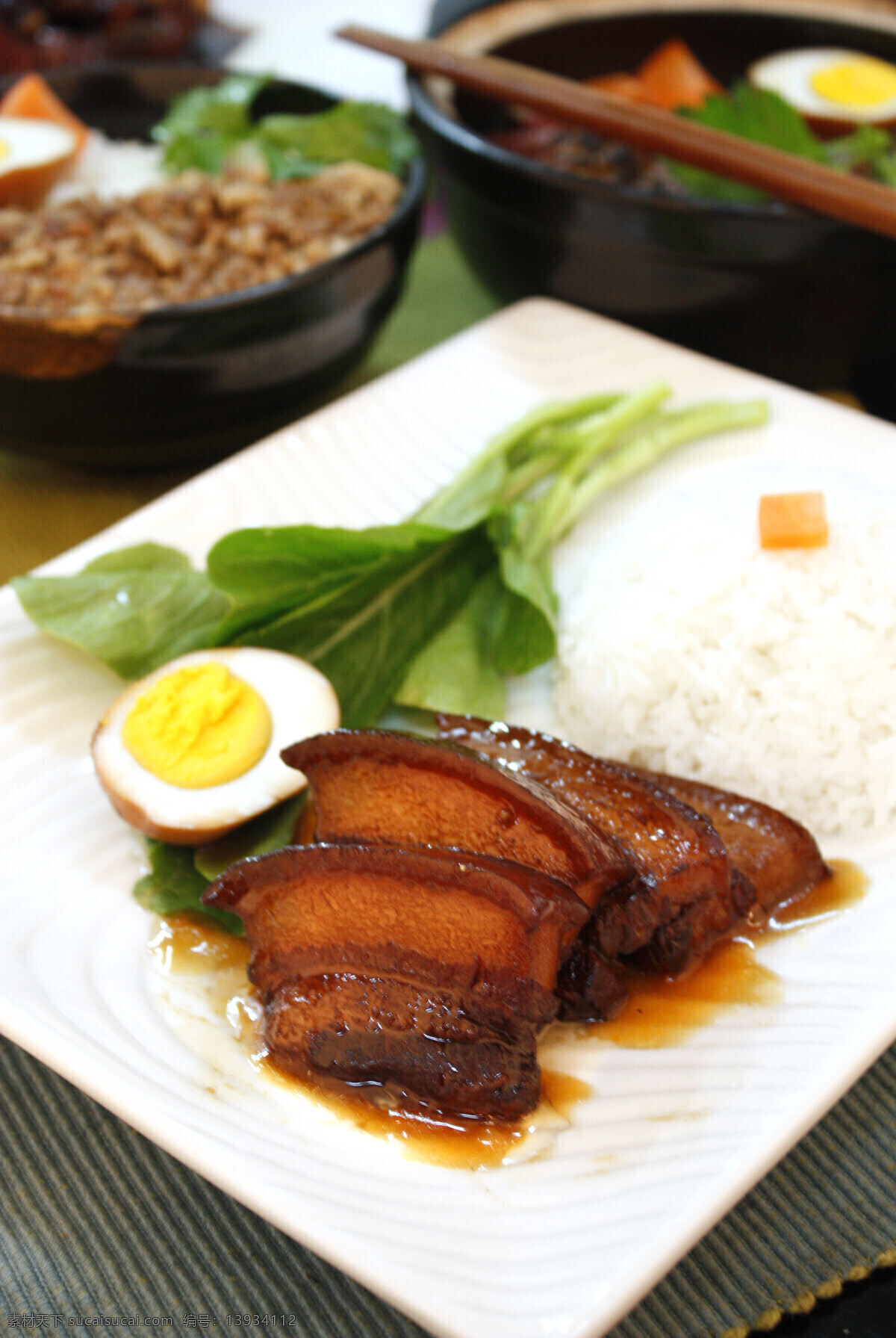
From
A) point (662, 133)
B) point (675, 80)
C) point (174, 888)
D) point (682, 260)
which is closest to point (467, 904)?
point (174, 888)

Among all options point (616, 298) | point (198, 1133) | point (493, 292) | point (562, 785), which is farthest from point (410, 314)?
point (198, 1133)

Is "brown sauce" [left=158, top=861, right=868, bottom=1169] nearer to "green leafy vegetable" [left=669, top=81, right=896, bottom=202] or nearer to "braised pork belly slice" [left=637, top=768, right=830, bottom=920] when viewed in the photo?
"braised pork belly slice" [left=637, top=768, right=830, bottom=920]

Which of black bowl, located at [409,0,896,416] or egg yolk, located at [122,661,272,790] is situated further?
black bowl, located at [409,0,896,416]

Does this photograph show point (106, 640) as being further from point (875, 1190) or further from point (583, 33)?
point (583, 33)

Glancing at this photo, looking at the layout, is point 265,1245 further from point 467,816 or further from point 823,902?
point 823,902

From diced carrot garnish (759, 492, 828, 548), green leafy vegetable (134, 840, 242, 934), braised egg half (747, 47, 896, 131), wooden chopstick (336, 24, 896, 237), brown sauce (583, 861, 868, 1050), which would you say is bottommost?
green leafy vegetable (134, 840, 242, 934)

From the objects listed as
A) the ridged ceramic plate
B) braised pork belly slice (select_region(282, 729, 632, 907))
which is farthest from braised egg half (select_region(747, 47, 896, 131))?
braised pork belly slice (select_region(282, 729, 632, 907))

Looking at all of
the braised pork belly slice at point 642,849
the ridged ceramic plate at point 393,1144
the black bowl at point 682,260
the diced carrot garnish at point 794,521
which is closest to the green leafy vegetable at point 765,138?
the black bowl at point 682,260
